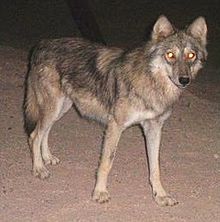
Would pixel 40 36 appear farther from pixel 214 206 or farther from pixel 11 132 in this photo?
pixel 214 206

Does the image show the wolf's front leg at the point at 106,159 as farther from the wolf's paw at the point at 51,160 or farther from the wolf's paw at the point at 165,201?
the wolf's paw at the point at 51,160

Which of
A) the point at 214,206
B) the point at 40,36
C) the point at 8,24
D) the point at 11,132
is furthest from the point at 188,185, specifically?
the point at 8,24

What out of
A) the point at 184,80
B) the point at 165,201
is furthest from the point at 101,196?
the point at 184,80

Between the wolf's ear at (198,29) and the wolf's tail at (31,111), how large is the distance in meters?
1.92

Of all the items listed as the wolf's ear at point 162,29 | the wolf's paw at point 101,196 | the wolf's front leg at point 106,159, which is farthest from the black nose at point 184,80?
the wolf's paw at point 101,196

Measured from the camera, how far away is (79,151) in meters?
6.80

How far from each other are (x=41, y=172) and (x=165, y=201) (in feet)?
4.60

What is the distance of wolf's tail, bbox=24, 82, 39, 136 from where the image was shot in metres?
6.29

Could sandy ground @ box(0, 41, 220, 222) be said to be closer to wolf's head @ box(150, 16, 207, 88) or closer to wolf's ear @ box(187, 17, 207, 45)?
wolf's head @ box(150, 16, 207, 88)

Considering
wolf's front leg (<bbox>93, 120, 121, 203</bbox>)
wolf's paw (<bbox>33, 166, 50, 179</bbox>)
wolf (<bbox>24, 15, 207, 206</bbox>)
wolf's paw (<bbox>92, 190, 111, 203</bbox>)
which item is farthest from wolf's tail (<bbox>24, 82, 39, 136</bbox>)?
wolf's paw (<bbox>92, 190, 111, 203</bbox>)

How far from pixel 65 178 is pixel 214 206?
159cm

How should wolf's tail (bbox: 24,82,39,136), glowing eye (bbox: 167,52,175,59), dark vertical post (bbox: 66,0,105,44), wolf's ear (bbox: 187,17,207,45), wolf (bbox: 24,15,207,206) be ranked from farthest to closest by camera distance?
dark vertical post (bbox: 66,0,105,44) < wolf's tail (bbox: 24,82,39,136) < wolf's ear (bbox: 187,17,207,45) < wolf (bbox: 24,15,207,206) < glowing eye (bbox: 167,52,175,59)

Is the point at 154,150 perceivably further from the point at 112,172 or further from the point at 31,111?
the point at 31,111

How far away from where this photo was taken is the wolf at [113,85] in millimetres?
5312
